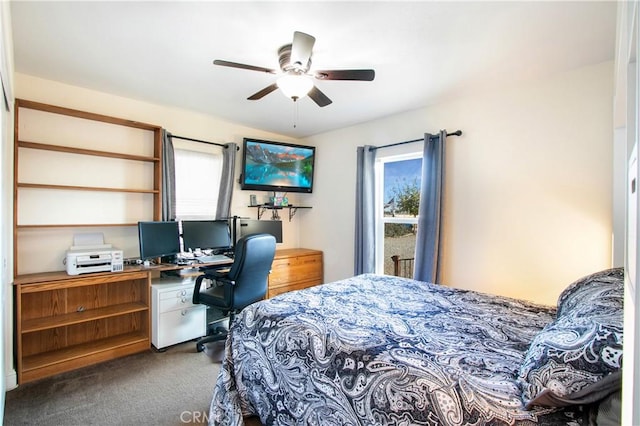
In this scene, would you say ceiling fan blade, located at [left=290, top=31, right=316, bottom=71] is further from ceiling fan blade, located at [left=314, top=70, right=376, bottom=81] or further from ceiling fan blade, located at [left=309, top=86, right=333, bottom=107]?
ceiling fan blade, located at [left=309, top=86, right=333, bottom=107]

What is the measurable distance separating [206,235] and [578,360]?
11.0 feet

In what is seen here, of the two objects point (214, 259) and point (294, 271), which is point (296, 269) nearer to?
point (294, 271)

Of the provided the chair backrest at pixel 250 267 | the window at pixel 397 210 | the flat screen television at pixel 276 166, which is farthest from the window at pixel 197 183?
the window at pixel 397 210

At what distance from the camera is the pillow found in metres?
0.86

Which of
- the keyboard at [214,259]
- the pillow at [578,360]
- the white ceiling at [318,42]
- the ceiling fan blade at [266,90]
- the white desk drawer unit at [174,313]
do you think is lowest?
the white desk drawer unit at [174,313]

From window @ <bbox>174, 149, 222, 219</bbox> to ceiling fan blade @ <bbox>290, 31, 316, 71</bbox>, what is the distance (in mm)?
2219

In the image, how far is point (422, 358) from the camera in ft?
4.11

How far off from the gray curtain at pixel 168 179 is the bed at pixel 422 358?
1847 mm

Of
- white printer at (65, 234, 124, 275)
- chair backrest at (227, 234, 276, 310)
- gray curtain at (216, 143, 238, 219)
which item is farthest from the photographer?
gray curtain at (216, 143, 238, 219)

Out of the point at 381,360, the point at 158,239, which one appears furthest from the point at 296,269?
the point at 381,360

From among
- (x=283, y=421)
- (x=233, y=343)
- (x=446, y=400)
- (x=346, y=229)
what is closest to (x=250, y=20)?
(x=233, y=343)

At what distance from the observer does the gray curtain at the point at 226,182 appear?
12.5 feet

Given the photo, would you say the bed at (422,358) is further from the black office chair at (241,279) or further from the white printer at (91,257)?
the white printer at (91,257)

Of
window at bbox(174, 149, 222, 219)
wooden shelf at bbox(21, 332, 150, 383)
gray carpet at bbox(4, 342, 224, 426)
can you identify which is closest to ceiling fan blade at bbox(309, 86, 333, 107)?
window at bbox(174, 149, 222, 219)
